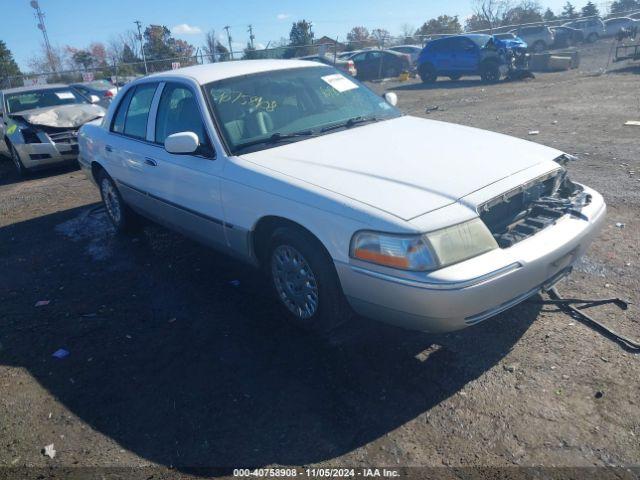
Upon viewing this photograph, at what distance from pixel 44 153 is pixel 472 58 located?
52.2 feet

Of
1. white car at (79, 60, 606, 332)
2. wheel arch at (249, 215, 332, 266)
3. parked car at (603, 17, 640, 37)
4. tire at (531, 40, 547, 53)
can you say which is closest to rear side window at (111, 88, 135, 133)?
white car at (79, 60, 606, 332)

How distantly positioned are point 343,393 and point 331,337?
0.61m

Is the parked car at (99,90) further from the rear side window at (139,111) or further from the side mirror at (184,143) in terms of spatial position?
the side mirror at (184,143)

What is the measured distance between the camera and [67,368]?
3531 mm

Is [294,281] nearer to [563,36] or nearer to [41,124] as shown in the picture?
[41,124]

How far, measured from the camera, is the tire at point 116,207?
578cm

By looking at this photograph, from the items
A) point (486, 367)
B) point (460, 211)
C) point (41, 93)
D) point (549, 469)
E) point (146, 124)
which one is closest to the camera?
point (549, 469)

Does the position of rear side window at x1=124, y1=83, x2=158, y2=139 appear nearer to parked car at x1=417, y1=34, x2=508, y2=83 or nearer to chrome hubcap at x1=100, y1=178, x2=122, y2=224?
chrome hubcap at x1=100, y1=178, x2=122, y2=224

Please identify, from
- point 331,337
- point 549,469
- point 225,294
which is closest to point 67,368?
point 225,294

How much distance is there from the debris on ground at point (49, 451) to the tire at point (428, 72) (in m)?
21.2

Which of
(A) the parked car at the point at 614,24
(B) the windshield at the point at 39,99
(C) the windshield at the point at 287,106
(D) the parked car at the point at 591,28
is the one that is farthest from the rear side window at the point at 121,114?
(A) the parked car at the point at 614,24

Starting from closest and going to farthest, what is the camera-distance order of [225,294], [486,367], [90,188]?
[486,367], [225,294], [90,188]

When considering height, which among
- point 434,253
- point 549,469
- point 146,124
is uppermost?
point 146,124

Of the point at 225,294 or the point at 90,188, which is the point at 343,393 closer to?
the point at 225,294
